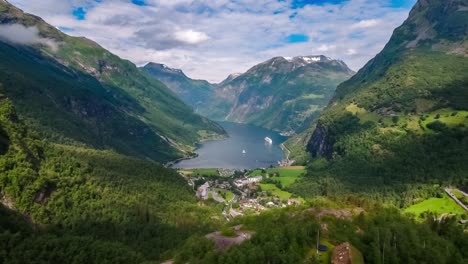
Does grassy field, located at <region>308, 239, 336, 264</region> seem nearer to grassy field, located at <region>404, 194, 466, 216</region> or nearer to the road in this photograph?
grassy field, located at <region>404, 194, 466, 216</region>

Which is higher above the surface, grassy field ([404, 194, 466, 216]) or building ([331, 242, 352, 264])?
building ([331, 242, 352, 264])

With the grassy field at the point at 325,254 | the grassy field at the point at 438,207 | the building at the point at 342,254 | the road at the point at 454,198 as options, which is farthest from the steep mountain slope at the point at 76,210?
the road at the point at 454,198

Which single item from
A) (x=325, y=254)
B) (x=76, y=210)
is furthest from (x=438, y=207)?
(x=76, y=210)

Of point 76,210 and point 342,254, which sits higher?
point 342,254

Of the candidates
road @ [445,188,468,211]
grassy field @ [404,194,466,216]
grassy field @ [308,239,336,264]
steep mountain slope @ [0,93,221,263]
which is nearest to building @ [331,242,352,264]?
grassy field @ [308,239,336,264]

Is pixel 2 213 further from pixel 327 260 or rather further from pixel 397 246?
pixel 397 246

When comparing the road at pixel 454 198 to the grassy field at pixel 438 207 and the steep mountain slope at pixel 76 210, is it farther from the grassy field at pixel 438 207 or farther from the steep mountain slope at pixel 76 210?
the steep mountain slope at pixel 76 210

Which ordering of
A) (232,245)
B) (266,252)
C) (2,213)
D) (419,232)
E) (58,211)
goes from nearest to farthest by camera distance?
(266,252), (232,245), (419,232), (2,213), (58,211)

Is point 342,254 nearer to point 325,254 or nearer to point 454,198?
point 325,254

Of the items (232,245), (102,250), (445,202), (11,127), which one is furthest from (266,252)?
(11,127)
